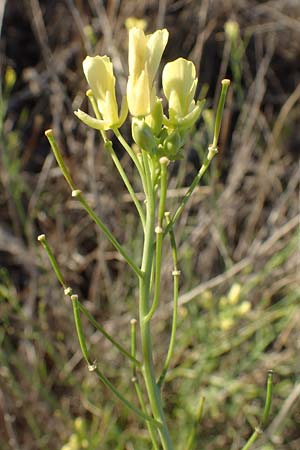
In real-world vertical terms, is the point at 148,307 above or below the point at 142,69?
below

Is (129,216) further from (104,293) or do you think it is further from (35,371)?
(35,371)

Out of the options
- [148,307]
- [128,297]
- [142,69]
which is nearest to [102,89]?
[142,69]

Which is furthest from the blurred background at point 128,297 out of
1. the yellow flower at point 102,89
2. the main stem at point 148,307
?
the yellow flower at point 102,89

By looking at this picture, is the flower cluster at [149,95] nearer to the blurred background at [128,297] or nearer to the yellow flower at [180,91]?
the yellow flower at [180,91]

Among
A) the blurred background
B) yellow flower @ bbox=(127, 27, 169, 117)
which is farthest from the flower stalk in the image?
the blurred background

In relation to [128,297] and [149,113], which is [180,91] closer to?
[149,113]

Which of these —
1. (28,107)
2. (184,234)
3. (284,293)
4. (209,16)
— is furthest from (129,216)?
(209,16)

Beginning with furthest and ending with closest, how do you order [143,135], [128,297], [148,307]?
[128,297]
[148,307]
[143,135]
